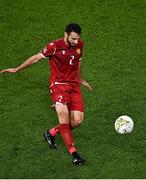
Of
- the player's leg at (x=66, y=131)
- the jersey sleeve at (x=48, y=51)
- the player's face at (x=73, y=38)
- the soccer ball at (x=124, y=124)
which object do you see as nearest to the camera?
the player's face at (x=73, y=38)

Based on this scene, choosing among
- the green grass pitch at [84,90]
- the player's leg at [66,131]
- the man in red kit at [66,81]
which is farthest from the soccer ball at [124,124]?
the player's leg at [66,131]

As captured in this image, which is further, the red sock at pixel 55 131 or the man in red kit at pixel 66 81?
the red sock at pixel 55 131

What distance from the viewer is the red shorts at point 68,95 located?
11.0 meters

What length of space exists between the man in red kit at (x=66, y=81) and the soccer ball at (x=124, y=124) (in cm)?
78

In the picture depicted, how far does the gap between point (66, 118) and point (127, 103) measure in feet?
7.66

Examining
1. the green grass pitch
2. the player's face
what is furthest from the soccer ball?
the player's face

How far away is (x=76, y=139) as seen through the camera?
11.6 meters

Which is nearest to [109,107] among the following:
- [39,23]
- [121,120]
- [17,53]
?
[121,120]

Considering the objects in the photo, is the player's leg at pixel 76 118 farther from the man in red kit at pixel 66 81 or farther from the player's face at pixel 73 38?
the player's face at pixel 73 38

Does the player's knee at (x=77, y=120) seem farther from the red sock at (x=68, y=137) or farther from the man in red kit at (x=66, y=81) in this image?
the red sock at (x=68, y=137)

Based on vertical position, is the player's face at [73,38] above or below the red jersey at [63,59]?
above

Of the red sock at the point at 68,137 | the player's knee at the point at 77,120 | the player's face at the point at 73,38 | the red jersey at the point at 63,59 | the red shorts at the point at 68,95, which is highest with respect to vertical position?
the player's face at the point at 73,38

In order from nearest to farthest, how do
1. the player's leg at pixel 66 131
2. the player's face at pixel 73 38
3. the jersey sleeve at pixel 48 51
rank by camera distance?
the player's face at pixel 73 38 → the player's leg at pixel 66 131 → the jersey sleeve at pixel 48 51

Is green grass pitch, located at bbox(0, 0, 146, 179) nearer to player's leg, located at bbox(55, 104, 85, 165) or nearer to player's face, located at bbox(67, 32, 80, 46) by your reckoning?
player's leg, located at bbox(55, 104, 85, 165)
